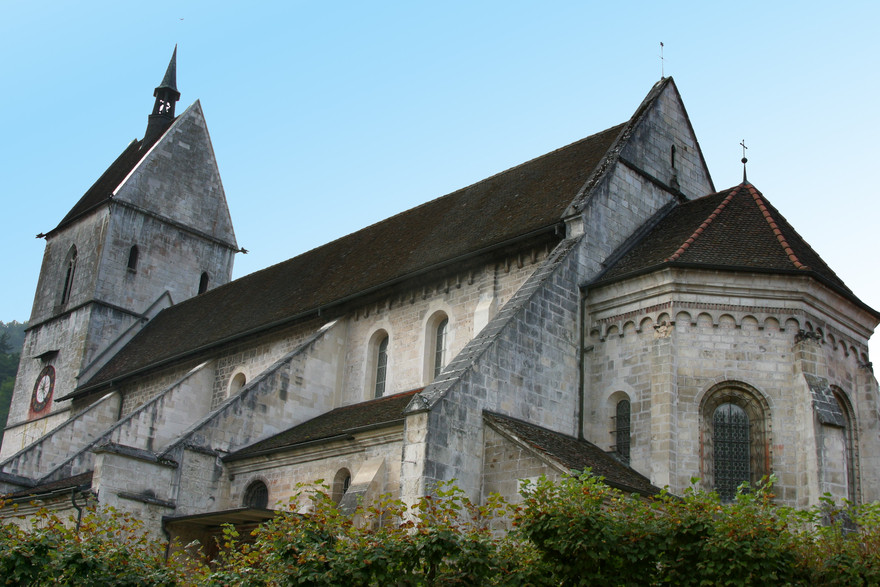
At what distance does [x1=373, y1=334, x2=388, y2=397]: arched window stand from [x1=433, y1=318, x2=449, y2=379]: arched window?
169cm

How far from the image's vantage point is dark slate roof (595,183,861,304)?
21000 mm

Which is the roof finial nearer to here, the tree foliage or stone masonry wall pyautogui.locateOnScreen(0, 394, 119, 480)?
stone masonry wall pyautogui.locateOnScreen(0, 394, 119, 480)

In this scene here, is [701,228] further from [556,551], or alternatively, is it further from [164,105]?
[164,105]

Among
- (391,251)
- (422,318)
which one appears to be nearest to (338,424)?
(422,318)

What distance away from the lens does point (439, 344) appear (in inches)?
981

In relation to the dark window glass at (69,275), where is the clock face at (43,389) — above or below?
below

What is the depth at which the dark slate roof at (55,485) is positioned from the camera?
25.1 meters

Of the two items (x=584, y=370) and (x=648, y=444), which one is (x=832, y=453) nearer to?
(x=648, y=444)

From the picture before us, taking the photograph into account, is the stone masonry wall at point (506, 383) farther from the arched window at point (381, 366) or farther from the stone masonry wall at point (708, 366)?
the arched window at point (381, 366)

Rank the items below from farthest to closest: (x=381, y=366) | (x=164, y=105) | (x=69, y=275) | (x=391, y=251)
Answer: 1. (x=164, y=105)
2. (x=69, y=275)
3. (x=391, y=251)
4. (x=381, y=366)

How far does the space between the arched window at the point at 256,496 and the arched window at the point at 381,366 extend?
3.81 m

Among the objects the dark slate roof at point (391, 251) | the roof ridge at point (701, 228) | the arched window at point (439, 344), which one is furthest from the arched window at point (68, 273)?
the roof ridge at point (701, 228)

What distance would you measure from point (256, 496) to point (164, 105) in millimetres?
28878

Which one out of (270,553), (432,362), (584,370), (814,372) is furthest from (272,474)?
(814,372)
